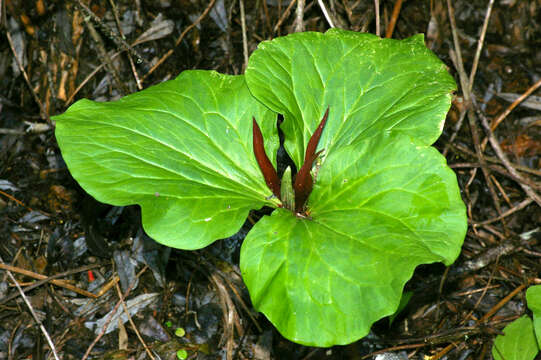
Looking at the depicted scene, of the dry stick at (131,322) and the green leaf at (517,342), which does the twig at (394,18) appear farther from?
the dry stick at (131,322)

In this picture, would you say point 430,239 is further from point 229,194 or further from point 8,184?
point 8,184

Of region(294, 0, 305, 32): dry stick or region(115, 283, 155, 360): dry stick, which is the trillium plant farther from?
region(115, 283, 155, 360): dry stick

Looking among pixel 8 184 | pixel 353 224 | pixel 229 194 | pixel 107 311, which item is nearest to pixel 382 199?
pixel 353 224

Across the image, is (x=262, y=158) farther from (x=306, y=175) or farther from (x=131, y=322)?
(x=131, y=322)

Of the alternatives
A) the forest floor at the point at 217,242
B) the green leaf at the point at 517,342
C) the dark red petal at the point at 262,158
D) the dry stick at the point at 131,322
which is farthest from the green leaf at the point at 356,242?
the dry stick at the point at 131,322

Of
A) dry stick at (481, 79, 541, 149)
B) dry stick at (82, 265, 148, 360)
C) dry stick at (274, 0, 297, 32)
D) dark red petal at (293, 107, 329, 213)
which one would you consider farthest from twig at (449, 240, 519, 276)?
dry stick at (274, 0, 297, 32)

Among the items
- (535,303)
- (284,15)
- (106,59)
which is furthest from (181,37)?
(535,303)
